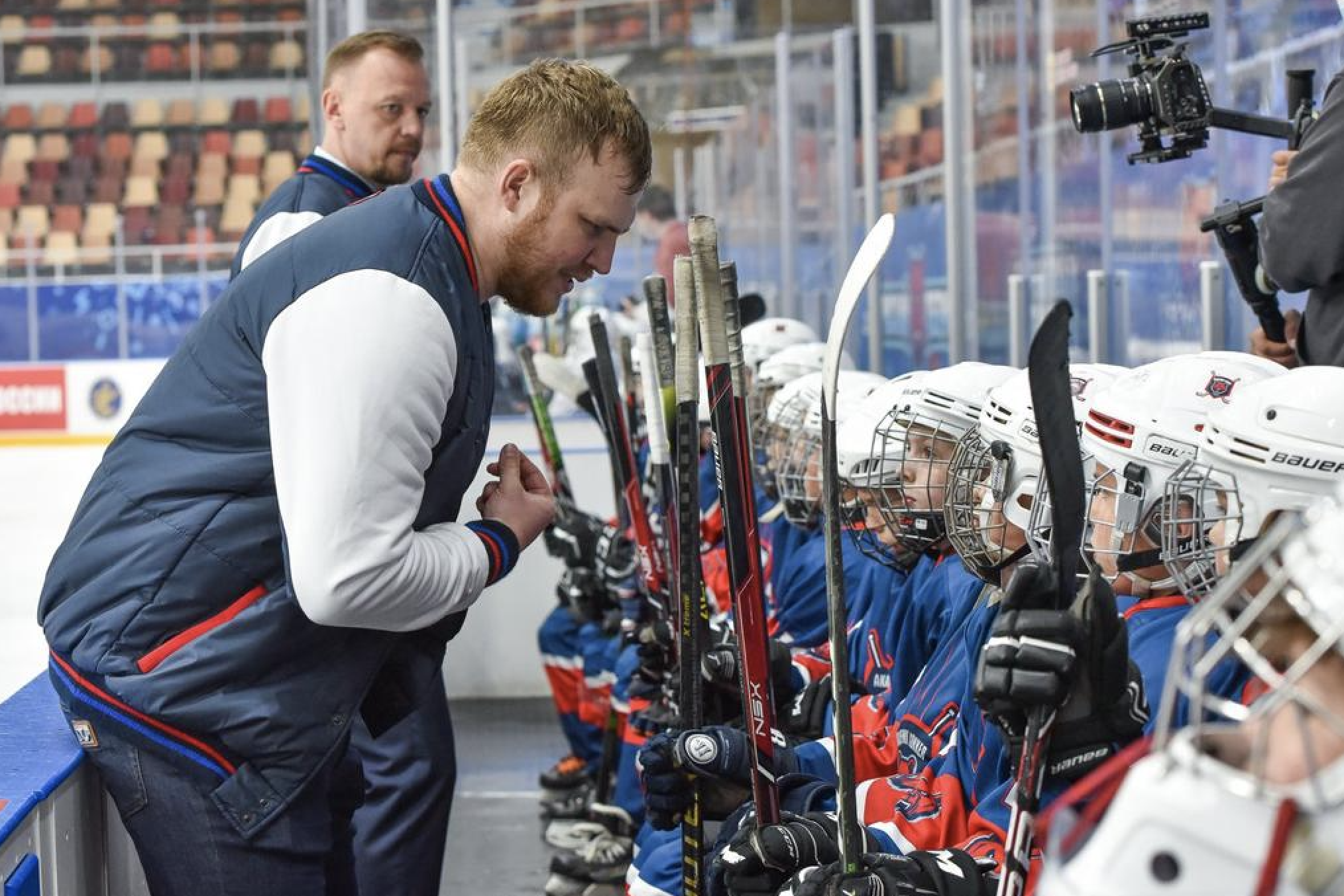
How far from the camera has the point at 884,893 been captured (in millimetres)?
1487

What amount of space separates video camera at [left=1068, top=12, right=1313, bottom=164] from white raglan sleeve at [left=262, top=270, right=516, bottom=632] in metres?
1.27

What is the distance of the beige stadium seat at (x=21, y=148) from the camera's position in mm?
12758

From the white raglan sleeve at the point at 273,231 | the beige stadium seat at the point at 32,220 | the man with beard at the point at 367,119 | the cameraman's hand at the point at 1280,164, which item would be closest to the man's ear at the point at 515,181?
the white raglan sleeve at the point at 273,231

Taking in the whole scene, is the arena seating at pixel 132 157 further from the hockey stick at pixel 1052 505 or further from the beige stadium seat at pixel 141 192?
the hockey stick at pixel 1052 505

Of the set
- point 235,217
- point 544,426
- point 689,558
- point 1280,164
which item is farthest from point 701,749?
point 235,217

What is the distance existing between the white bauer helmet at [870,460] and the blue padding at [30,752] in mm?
1057

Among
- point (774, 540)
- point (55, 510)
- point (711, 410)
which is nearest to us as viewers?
point (711, 410)

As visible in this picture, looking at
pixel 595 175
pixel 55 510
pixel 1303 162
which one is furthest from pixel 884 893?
pixel 55 510

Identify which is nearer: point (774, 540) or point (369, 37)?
point (369, 37)

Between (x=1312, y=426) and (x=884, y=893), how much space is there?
563 millimetres

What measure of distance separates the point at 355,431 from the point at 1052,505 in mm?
561

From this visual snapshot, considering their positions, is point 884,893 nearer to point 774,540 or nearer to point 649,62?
point 774,540

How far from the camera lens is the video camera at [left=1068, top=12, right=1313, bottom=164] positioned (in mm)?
2438

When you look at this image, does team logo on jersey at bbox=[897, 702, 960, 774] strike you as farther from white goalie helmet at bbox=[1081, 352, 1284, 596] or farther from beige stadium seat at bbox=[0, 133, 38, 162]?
beige stadium seat at bbox=[0, 133, 38, 162]
